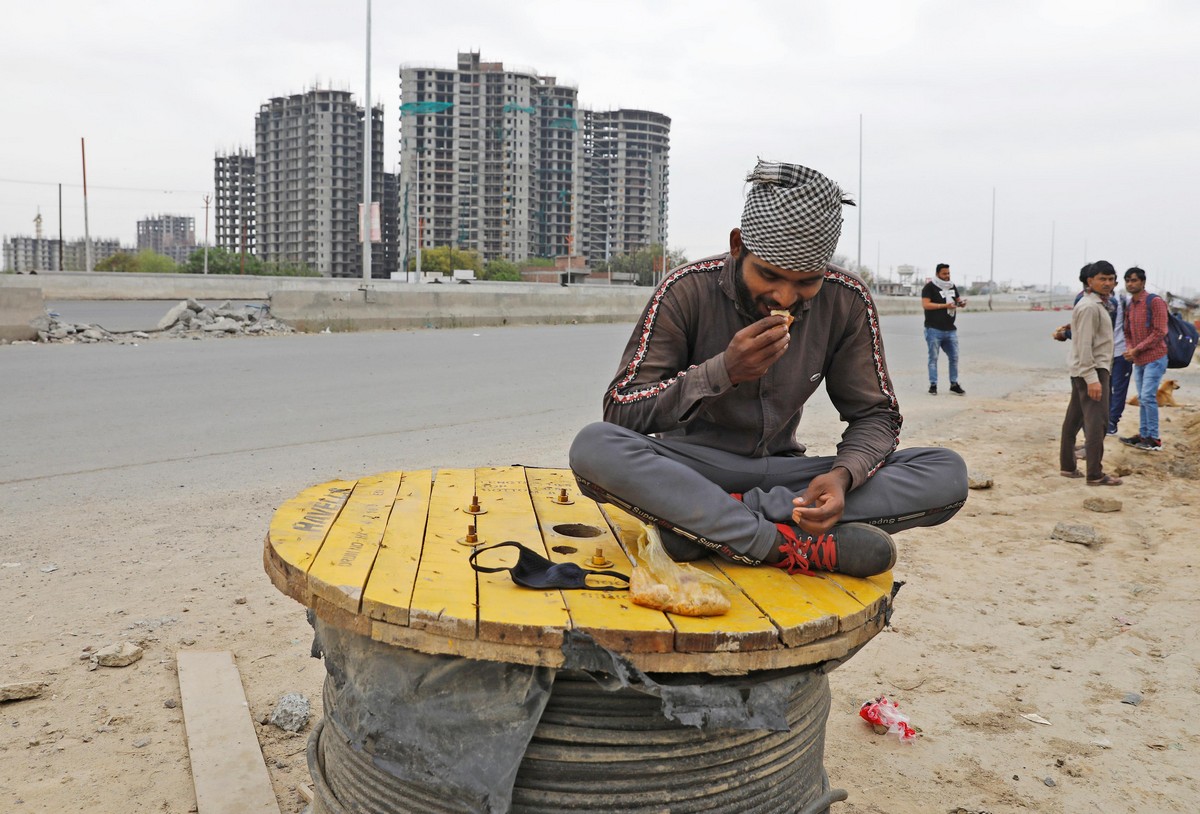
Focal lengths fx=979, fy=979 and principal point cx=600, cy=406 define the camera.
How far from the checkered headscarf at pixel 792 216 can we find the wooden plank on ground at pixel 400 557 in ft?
3.86

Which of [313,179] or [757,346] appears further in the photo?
[313,179]

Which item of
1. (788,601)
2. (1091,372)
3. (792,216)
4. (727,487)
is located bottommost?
(788,601)

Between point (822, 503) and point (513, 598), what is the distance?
2.97 feet

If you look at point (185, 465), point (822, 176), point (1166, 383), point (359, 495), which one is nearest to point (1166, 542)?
point (822, 176)

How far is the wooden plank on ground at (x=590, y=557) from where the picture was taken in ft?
6.18

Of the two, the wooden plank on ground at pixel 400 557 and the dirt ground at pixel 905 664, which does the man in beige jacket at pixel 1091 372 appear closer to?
the dirt ground at pixel 905 664

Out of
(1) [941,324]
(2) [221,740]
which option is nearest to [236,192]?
(1) [941,324]

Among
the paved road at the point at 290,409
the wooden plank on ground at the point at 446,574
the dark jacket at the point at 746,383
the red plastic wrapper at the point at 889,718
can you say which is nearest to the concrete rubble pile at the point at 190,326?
the paved road at the point at 290,409

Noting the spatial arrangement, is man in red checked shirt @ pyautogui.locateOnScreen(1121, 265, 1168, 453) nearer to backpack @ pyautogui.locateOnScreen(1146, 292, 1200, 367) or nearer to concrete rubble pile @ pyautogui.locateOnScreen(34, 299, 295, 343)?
backpack @ pyautogui.locateOnScreen(1146, 292, 1200, 367)

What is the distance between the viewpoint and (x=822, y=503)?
99.3 inches

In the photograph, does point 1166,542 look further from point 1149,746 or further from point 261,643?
point 261,643

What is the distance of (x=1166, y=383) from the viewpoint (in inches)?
456

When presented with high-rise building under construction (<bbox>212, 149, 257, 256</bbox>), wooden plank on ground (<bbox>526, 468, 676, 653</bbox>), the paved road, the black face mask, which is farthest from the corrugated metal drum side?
high-rise building under construction (<bbox>212, 149, 257, 256</bbox>)

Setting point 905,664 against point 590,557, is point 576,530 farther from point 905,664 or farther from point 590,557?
point 905,664
